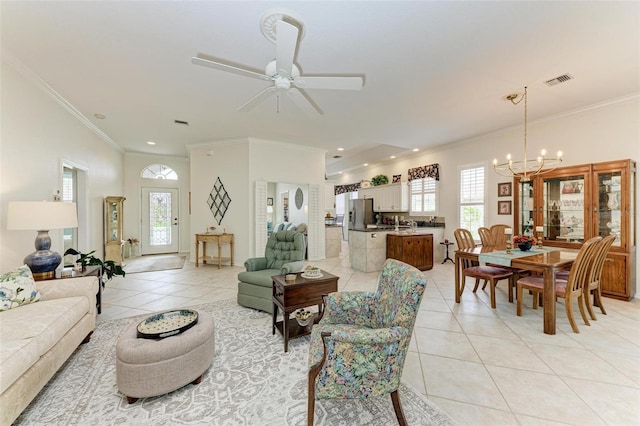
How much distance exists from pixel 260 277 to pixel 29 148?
125 inches

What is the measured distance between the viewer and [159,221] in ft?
25.2

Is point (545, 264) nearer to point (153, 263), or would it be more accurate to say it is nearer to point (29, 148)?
point (29, 148)

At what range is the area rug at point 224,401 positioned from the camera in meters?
1.63

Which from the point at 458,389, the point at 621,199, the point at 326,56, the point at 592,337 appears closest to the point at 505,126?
the point at 621,199

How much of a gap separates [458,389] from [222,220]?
557 cm

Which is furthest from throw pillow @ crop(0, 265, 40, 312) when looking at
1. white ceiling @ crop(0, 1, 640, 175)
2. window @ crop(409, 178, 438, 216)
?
window @ crop(409, 178, 438, 216)

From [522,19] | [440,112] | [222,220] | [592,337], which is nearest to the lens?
[522,19]

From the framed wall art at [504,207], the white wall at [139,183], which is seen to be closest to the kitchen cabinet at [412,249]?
the framed wall art at [504,207]

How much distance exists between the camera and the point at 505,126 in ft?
16.2

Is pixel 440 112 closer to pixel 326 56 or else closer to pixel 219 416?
pixel 326 56

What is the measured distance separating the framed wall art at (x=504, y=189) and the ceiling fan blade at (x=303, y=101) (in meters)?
4.28

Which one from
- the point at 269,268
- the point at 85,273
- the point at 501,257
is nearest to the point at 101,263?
the point at 85,273

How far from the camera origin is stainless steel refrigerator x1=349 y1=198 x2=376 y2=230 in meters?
8.41

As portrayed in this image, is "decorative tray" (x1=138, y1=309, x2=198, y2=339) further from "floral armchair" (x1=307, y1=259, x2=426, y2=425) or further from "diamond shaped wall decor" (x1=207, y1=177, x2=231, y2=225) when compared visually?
"diamond shaped wall decor" (x1=207, y1=177, x2=231, y2=225)
